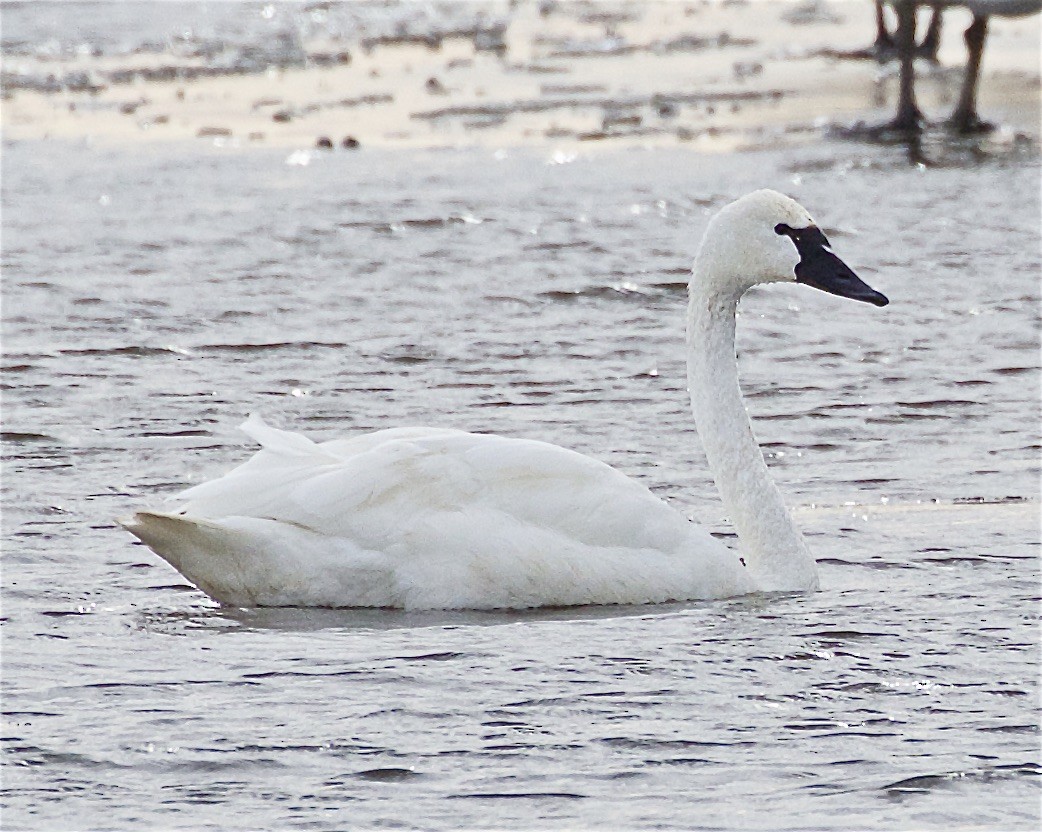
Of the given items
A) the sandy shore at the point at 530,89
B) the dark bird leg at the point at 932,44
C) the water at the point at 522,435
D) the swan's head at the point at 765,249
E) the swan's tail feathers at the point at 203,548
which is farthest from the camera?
the dark bird leg at the point at 932,44

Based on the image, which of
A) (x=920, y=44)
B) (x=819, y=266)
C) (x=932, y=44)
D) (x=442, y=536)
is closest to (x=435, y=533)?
(x=442, y=536)

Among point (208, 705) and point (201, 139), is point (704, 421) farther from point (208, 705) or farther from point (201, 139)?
point (201, 139)

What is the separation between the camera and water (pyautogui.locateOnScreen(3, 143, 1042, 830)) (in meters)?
5.20

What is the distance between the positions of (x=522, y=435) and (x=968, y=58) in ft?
32.4

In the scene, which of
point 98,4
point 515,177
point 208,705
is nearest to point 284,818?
point 208,705

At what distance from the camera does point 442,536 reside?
662 cm

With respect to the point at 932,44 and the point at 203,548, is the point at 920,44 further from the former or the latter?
the point at 203,548

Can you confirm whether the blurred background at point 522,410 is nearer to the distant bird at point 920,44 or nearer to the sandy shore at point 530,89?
the sandy shore at point 530,89

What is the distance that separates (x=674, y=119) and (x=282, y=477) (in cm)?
1206

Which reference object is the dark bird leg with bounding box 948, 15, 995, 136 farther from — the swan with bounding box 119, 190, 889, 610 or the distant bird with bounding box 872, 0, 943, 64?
the swan with bounding box 119, 190, 889, 610

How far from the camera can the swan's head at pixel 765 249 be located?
23.8ft

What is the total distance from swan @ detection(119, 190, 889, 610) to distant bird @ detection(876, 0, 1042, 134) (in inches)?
446

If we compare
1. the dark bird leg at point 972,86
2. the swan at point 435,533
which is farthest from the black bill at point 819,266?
the dark bird leg at point 972,86

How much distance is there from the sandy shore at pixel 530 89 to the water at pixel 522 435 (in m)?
1.92
